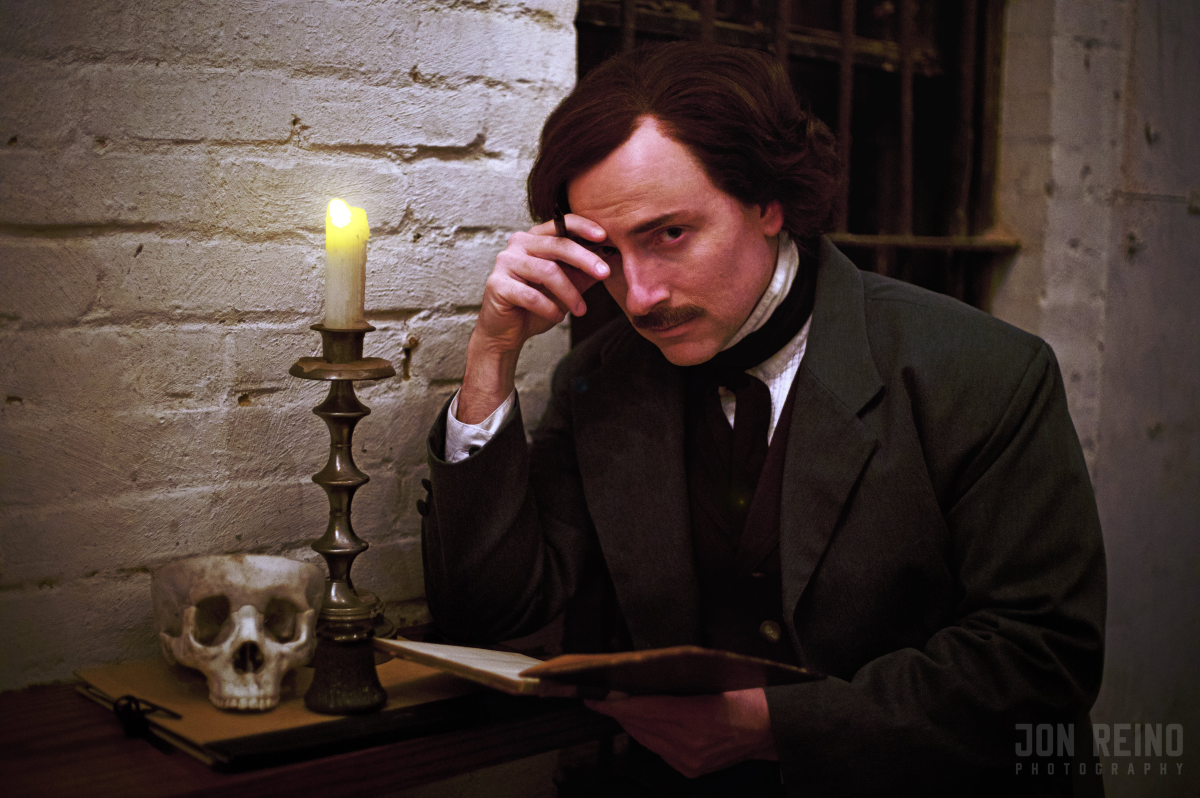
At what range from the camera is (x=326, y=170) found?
1.56m

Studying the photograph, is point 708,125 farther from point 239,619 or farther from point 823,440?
point 239,619

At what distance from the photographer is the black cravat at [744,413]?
1580mm

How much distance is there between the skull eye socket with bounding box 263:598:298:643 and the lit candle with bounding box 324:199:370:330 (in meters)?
0.41

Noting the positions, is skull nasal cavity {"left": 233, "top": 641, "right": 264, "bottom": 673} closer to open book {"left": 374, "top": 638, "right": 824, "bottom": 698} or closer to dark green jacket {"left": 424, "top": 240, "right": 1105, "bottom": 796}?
open book {"left": 374, "top": 638, "right": 824, "bottom": 698}

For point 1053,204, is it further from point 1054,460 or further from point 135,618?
point 135,618

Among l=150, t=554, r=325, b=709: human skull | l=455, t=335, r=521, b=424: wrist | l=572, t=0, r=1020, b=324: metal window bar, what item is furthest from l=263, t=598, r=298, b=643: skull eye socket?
l=572, t=0, r=1020, b=324: metal window bar

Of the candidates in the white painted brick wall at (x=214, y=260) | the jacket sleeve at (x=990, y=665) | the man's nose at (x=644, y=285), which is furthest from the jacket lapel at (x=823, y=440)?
the white painted brick wall at (x=214, y=260)

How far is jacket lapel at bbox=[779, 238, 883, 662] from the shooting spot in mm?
1442

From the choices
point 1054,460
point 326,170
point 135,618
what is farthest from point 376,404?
point 1054,460

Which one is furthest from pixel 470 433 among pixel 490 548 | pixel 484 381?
pixel 490 548

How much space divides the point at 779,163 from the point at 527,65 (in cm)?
54

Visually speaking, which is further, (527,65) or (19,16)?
(527,65)

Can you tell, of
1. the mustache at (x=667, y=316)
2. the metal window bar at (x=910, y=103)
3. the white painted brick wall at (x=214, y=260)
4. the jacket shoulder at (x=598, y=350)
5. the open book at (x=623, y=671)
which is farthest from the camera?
the metal window bar at (x=910, y=103)

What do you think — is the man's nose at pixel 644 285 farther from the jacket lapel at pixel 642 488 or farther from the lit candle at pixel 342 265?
the lit candle at pixel 342 265
